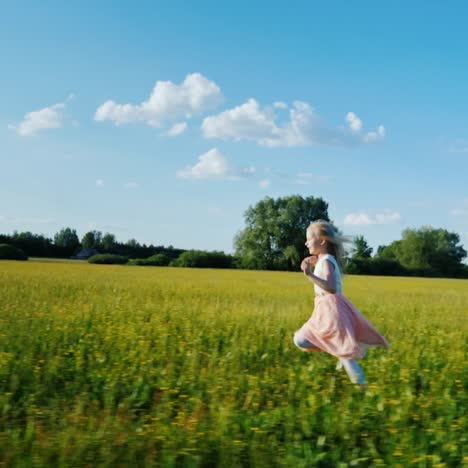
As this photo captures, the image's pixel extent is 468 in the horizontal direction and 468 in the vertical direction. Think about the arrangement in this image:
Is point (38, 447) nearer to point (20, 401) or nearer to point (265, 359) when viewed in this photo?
point (20, 401)

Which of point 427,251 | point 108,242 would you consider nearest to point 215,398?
point 108,242

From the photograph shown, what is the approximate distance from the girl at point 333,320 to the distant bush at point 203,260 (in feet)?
207

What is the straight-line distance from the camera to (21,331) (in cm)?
761

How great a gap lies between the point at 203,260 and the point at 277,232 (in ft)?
60.7

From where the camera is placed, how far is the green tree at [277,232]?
268 ft

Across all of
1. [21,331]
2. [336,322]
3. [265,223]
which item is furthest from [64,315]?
[265,223]

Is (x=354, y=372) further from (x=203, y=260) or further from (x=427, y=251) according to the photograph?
(x=427, y=251)

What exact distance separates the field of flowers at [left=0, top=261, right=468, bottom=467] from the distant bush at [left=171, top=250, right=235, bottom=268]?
60.3m

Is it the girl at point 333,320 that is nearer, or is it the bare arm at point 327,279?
the girl at point 333,320

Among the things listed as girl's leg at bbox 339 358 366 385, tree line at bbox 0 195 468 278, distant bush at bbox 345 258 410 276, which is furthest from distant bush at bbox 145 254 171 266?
girl's leg at bbox 339 358 366 385

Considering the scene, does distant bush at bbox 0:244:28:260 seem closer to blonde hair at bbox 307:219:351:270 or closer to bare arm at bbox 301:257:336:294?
blonde hair at bbox 307:219:351:270

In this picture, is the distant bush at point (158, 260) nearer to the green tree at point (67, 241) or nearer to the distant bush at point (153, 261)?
the distant bush at point (153, 261)

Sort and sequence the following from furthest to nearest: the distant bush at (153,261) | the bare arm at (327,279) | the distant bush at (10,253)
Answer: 1. the distant bush at (153,261)
2. the distant bush at (10,253)
3. the bare arm at (327,279)

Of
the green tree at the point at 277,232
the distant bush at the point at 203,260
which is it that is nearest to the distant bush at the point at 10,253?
the distant bush at the point at 203,260
